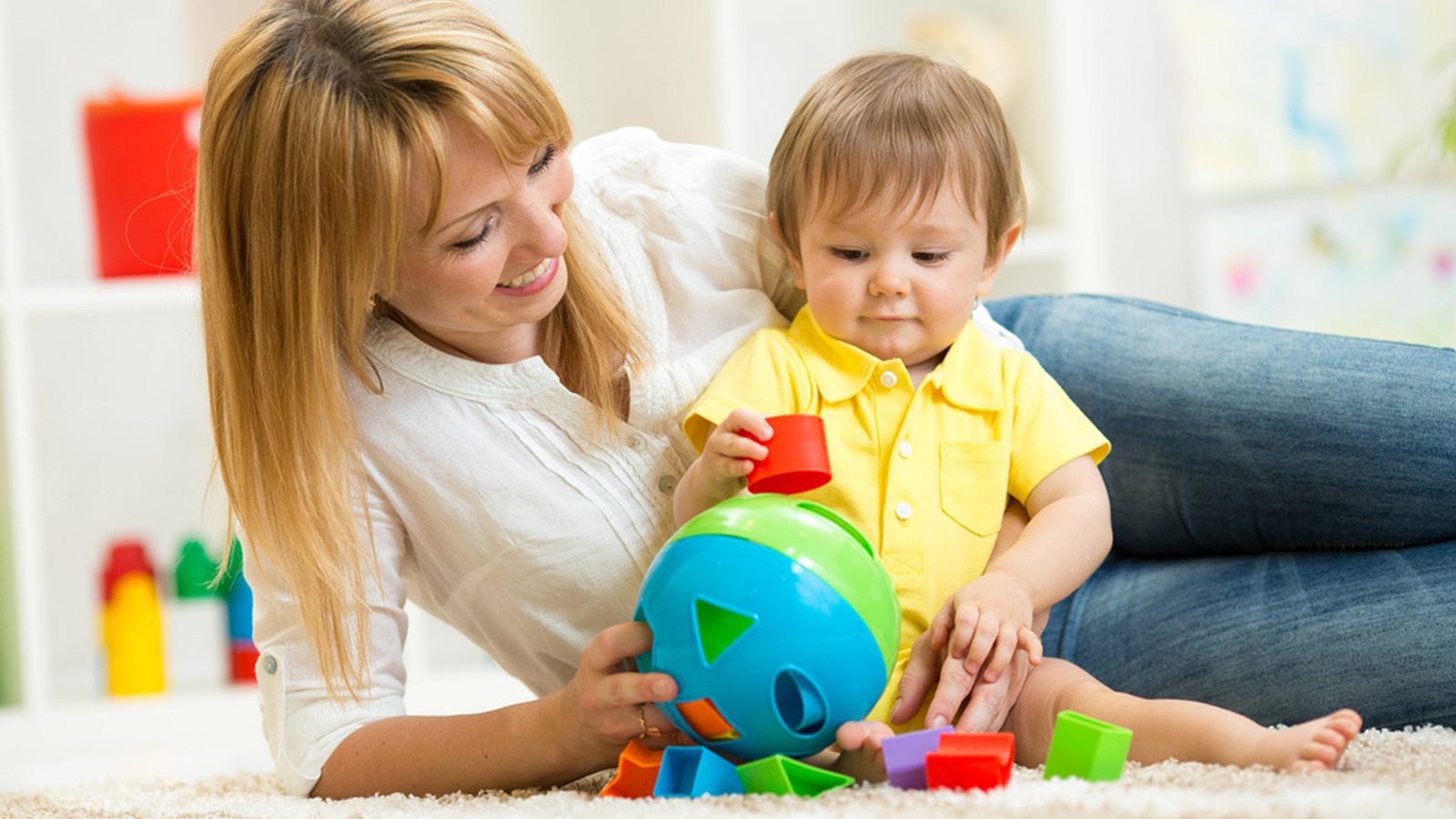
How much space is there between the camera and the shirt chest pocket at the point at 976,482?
47.3 inches

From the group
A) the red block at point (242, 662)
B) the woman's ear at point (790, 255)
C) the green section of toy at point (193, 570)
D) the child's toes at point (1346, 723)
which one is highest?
the woman's ear at point (790, 255)

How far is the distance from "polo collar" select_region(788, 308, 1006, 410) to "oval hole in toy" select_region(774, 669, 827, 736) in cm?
32

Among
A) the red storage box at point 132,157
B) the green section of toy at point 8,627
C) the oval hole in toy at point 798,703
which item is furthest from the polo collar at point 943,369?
the green section of toy at point 8,627

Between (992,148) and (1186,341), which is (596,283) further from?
(1186,341)

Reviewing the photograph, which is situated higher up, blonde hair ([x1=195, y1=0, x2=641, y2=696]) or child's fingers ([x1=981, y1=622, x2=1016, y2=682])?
blonde hair ([x1=195, y1=0, x2=641, y2=696])

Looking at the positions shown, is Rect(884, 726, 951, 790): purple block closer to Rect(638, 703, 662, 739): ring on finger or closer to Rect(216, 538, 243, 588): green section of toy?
Rect(638, 703, 662, 739): ring on finger

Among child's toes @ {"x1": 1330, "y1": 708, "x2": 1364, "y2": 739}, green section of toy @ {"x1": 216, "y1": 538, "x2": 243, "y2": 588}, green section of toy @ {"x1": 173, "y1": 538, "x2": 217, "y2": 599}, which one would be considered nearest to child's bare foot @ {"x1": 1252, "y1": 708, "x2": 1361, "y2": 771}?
child's toes @ {"x1": 1330, "y1": 708, "x2": 1364, "y2": 739}

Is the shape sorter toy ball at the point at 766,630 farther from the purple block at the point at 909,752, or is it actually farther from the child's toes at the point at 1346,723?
the child's toes at the point at 1346,723

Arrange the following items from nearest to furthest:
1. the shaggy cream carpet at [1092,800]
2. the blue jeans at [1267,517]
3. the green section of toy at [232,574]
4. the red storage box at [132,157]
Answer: the shaggy cream carpet at [1092,800] < the blue jeans at [1267,517] < the green section of toy at [232,574] < the red storage box at [132,157]

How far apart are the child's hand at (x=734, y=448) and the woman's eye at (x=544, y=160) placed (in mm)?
262

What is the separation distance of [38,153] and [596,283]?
6.06ft

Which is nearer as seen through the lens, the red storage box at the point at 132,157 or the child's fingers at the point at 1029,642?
the child's fingers at the point at 1029,642

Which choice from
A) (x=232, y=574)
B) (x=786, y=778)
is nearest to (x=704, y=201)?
(x=786, y=778)

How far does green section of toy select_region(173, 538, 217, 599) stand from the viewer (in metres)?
2.46
